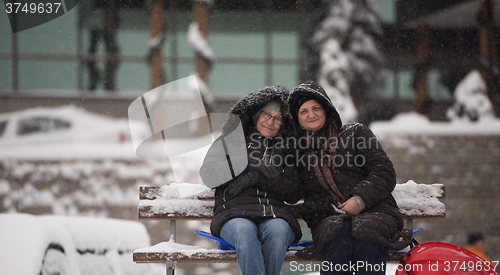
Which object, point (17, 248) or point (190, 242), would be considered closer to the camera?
point (17, 248)

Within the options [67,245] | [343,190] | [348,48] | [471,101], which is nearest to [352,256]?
[343,190]

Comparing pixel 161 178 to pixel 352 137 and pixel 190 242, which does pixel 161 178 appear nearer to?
pixel 190 242

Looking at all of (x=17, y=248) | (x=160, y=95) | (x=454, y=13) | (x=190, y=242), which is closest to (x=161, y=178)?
(x=190, y=242)

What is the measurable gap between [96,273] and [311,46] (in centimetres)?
821

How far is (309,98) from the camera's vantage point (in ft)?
11.1

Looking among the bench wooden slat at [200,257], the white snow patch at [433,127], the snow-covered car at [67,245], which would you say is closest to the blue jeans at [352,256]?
the bench wooden slat at [200,257]

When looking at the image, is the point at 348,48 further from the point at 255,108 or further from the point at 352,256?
the point at 352,256

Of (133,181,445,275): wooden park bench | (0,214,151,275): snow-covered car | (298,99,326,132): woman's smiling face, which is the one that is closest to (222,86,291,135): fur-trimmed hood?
(298,99,326,132): woman's smiling face

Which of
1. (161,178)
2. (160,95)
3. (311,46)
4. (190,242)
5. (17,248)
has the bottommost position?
(190,242)

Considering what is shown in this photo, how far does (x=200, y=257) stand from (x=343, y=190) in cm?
114

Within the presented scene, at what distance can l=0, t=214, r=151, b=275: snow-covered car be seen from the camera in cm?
306

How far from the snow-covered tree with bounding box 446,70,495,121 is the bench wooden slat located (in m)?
8.29

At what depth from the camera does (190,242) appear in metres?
9.08

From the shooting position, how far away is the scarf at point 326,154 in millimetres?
3172
